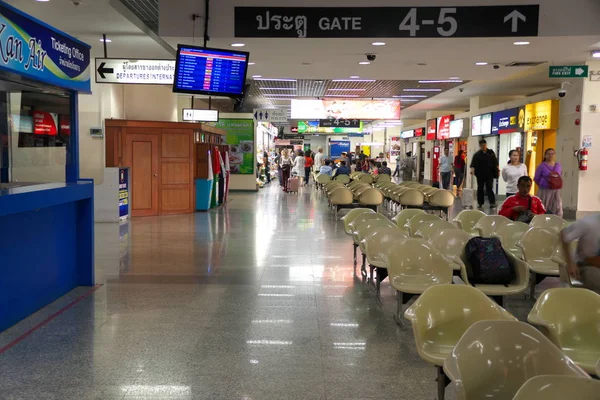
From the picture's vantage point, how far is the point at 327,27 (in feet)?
26.3

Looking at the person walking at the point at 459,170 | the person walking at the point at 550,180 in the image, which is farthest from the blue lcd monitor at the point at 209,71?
the person walking at the point at 459,170

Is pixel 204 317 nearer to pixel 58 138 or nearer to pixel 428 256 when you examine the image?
pixel 428 256

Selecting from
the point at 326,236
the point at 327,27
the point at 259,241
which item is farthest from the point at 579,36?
the point at 259,241

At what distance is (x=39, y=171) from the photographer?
24.4 feet

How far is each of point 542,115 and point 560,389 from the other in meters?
13.5

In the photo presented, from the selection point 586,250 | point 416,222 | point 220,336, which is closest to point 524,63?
point 416,222

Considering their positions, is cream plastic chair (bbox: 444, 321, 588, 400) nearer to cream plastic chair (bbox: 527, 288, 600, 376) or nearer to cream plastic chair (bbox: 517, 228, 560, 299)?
cream plastic chair (bbox: 527, 288, 600, 376)

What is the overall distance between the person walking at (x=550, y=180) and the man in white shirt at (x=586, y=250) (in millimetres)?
5276

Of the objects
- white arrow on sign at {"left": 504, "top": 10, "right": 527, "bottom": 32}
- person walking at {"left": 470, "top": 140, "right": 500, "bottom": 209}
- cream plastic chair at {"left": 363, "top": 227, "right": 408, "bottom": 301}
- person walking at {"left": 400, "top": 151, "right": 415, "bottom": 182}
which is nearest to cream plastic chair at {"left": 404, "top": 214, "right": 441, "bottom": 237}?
cream plastic chair at {"left": 363, "top": 227, "right": 408, "bottom": 301}

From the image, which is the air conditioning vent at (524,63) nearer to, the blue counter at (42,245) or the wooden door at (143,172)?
the wooden door at (143,172)

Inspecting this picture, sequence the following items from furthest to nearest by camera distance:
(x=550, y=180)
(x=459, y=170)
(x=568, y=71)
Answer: (x=459, y=170) < (x=568, y=71) < (x=550, y=180)

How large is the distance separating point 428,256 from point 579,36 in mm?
5201

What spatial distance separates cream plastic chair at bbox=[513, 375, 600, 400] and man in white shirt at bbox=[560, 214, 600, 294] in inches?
84.4

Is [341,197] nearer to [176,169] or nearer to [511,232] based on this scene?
[176,169]
